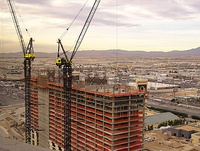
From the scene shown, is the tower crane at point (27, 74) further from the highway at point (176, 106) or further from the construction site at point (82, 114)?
the highway at point (176, 106)

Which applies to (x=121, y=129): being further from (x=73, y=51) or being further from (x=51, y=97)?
(x=73, y=51)

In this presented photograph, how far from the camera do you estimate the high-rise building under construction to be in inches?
417

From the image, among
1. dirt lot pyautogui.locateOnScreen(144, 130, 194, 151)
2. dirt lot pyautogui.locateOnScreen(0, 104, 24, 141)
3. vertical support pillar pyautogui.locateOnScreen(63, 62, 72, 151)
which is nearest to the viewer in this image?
vertical support pillar pyautogui.locateOnScreen(63, 62, 72, 151)

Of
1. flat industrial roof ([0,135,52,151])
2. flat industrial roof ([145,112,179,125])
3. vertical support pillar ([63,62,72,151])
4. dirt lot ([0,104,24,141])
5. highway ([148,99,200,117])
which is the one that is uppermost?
flat industrial roof ([0,135,52,151])

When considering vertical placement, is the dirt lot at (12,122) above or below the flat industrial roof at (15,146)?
below

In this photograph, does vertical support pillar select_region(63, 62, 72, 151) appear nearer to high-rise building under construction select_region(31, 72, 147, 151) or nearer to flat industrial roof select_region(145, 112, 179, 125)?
high-rise building under construction select_region(31, 72, 147, 151)

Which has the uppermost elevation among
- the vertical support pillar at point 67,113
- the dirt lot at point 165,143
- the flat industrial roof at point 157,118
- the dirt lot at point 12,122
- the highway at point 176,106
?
the vertical support pillar at point 67,113

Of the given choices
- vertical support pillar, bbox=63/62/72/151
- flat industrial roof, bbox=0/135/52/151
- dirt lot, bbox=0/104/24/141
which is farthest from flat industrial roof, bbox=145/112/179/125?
flat industrial roof, bbox=0/135/52/151

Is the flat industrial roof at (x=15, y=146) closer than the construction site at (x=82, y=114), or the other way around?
the flat industrial roof at (x=15, y=146)

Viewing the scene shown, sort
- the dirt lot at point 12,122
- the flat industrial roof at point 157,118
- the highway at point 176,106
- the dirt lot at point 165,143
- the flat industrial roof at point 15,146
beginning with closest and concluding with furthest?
1. the flat industrial roof at point 15,146
2. the dirt lot at point 165,143
3. the dirt lot at point 12,122
4. the flat industrial roof at point 157,118
5. the highway at point 176,106

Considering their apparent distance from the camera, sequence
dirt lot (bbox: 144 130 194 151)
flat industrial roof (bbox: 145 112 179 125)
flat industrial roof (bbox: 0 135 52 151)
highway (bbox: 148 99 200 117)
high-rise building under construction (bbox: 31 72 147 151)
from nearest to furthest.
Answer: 1. flat industrial roof (bbox: 0 135 52 151)
2. high-rise building under construction (bbox: 31 72 147 151)
3. dirt lot (bbox: 144 130 194 151)
4. flat industrial roof (bbox: 145 112 179 125)
5. highway (bbox: 148 99 200 117)

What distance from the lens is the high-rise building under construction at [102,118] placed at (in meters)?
10.6

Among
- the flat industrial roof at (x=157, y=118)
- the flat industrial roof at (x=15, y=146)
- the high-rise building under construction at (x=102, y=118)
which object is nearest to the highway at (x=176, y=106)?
the flat industrial roof at (x=157, y=118)

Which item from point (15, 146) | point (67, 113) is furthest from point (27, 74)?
point (15, 146)
